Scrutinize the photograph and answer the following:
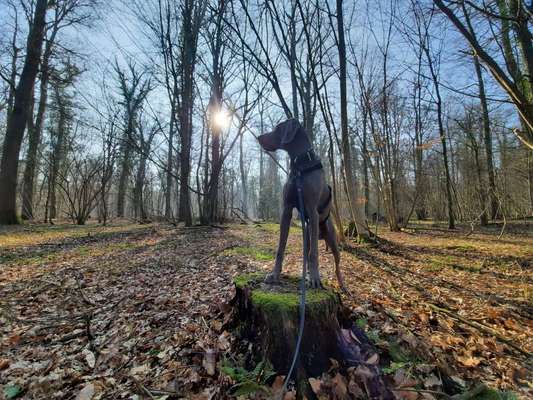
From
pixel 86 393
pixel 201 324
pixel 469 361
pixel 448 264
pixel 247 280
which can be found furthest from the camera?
pixel 448 264

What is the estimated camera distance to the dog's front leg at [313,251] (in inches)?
99.5

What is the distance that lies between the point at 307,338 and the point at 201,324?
130 cm

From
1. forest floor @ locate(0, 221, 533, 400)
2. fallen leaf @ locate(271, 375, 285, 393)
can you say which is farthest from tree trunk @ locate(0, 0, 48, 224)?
fallen leaf @ locate(271, 375, 285, 393)

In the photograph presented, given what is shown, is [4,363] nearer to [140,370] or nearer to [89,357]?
[89,357]

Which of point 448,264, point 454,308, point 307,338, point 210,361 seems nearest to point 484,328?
point 454,308

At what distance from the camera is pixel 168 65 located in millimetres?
9664

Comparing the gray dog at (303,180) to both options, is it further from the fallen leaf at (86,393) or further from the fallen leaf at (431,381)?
the fallen leaf at (86,393)

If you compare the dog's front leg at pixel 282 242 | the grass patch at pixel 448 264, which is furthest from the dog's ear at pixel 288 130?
the grass patch at pixel 448 264

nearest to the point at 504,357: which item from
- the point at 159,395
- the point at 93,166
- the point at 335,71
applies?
the point at 159,395

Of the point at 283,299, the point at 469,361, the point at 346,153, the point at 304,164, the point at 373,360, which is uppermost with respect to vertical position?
the point at 346,153

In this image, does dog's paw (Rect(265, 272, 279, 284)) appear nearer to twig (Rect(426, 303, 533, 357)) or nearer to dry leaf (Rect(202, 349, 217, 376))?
dry leaf (Rect(202, 349, 217, 376))

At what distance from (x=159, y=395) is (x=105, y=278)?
3308 millimetres

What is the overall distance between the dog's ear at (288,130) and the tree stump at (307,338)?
136cm

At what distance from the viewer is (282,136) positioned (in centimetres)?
255
